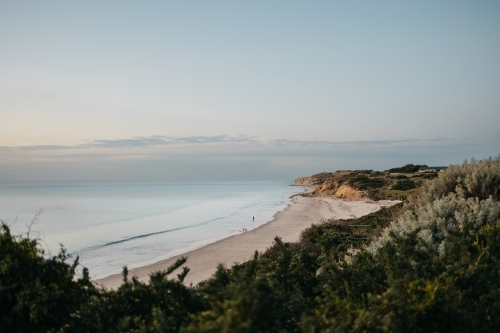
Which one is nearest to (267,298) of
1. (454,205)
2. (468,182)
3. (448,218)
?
(448,218)

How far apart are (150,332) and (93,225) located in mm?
41927

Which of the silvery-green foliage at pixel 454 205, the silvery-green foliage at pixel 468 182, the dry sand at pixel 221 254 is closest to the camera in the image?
the silvery-green foliage at pixel 454 205

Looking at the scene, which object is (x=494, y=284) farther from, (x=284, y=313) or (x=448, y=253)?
(x=284, y=313)

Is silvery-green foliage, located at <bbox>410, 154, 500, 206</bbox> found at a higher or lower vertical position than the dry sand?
higher

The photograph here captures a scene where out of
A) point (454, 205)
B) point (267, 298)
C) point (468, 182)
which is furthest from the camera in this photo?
point (468, 182)

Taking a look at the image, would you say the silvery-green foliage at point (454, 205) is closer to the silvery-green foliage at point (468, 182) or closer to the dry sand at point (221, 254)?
the silvery-green foliage at point (468, 182)

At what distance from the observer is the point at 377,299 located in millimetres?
3104

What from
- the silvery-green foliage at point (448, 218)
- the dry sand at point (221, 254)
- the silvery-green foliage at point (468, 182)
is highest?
the silvery-green foliage at point (468, 182)

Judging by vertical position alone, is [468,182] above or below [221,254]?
above

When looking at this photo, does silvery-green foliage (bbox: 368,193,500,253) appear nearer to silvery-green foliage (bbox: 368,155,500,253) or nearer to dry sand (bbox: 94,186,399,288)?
silvery-green foliage (bbox: 368,155,500,253)

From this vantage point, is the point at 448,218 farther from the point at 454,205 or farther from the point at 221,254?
the point at 221,254

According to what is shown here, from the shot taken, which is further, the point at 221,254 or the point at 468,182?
the point at 221,254

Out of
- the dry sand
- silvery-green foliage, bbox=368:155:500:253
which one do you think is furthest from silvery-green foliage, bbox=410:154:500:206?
the dry sand

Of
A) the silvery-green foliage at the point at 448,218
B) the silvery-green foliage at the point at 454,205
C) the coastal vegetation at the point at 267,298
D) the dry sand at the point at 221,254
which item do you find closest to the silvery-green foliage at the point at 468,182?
the silvery-green foliage at the point at 454,205
